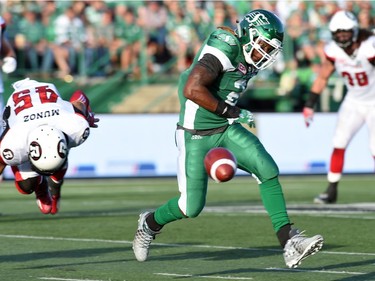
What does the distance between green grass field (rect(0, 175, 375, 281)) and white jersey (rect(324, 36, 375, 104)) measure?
1.33 metres

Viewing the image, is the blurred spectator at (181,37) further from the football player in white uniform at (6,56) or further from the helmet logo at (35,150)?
the helmet logo at (35,150)

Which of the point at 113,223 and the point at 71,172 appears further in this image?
the point at 71,172

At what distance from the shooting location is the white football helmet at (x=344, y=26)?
1180 cm

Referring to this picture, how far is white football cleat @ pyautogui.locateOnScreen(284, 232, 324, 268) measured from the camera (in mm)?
6356

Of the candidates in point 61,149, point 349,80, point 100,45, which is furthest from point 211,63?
point 100,45

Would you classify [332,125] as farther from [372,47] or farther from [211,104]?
[211,104]

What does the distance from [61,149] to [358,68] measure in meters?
5.37

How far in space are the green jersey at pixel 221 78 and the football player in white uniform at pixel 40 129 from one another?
1.07m

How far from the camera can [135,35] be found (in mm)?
20281

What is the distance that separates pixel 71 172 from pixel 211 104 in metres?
10.8

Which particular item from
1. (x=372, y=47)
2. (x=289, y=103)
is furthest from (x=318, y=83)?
(x=289, y=103)

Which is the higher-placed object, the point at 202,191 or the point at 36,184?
the point at 202,191

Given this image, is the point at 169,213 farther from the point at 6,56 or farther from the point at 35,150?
the point at 6,56

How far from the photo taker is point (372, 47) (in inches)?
475
